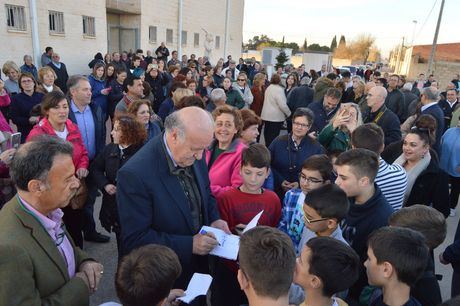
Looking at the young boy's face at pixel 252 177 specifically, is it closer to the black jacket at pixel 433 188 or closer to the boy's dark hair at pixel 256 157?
the boy's dark hair at pixel 256 157

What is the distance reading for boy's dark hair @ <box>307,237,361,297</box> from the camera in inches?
69.3

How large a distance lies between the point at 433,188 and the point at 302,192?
5.31ft

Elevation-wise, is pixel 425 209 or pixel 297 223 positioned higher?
pixel 425 209

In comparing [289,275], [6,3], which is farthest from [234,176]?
[6,3]

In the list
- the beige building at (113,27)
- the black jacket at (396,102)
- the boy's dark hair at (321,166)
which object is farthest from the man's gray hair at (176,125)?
the beige building at (113,27)

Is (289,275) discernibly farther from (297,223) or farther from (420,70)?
(420,70)

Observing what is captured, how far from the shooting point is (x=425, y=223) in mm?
2227

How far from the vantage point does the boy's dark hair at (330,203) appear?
2279mm

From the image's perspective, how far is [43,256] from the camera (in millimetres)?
1668

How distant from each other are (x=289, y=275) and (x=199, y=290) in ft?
2.03

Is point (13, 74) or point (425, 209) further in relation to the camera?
point (13, 74)

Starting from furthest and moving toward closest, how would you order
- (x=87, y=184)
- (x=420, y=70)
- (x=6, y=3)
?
(x=420, y=70), (x=6, y=3), (x=87, y=184)

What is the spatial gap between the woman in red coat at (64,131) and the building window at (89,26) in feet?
49.9

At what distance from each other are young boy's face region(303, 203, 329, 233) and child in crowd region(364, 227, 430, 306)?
0.43 meters
